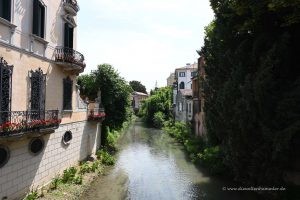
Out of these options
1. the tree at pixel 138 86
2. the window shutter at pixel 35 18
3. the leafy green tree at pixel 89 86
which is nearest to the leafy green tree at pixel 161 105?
the leafy green tree at pixel 89 86

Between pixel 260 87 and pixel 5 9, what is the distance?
10167mm

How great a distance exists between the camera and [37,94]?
14.7m

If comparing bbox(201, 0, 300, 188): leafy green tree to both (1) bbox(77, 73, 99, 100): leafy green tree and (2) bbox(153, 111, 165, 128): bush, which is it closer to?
(1) bbox(77, 73, 99, 100): leafy green tree

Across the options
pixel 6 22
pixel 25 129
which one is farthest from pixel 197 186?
pixel 6 22

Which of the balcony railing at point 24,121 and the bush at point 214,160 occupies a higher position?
the balcony railing at point 24,121

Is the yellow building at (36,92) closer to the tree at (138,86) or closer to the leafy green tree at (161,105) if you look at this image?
the leafy green tree at (161,105)

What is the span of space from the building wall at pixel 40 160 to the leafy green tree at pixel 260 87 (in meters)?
8.69

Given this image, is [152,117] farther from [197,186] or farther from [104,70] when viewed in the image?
[197,186]

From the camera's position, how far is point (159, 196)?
16.8 metres

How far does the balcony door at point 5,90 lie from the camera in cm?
1176

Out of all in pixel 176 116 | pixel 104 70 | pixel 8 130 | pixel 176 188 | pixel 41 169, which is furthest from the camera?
pixel 176 116

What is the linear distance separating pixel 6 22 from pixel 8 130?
408 centimetres

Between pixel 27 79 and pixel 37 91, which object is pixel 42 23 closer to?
pixel 27 79

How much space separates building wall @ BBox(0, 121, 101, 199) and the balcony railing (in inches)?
24.1
